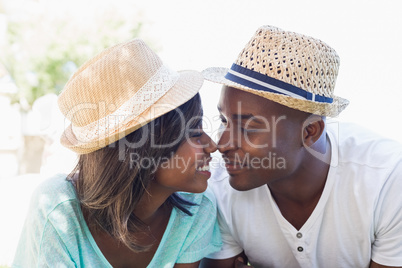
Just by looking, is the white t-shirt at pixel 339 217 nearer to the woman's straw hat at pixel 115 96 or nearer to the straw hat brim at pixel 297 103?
the straw hat brim at pixel 297 103

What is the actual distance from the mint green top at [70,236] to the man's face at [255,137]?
38cm

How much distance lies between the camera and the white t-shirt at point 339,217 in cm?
202

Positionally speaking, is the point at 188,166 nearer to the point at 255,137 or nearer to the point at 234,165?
the point at 234,165

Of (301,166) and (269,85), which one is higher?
(269,85)

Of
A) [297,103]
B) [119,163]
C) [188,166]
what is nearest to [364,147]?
[297,103]

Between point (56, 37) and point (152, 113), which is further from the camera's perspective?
point (56, 37)

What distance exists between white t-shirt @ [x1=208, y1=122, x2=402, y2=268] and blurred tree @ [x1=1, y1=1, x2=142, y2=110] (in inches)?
324

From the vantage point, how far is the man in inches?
77.4

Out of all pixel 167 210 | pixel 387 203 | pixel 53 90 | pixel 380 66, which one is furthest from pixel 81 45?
pixel 387 203

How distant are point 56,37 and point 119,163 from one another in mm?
9418

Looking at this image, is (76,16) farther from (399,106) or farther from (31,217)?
(31,217)

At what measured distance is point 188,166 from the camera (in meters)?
1.92

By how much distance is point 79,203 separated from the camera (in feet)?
6.32

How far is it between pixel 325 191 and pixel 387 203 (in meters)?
0.31
